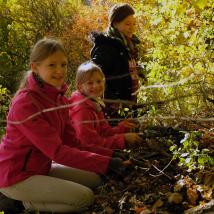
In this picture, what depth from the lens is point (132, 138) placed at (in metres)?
3.92

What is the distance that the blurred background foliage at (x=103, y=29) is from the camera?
4621mm

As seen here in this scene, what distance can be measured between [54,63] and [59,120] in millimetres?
481

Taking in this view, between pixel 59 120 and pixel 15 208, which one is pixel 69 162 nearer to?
pixel 59 120

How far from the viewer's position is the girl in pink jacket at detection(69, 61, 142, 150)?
3.90 m

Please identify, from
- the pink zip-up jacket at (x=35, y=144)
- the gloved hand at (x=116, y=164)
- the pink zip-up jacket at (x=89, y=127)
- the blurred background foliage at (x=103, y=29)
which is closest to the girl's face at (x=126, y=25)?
the blurred background foliage at (x=103, y=29)

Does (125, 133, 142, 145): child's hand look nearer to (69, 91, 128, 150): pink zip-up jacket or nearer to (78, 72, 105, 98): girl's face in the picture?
(69, 91, 128, 150): pink zip-up jacket

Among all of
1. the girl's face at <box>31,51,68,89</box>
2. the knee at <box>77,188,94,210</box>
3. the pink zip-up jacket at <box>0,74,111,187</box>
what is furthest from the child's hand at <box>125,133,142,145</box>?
the girl's face at <box>31,51,68,89</box>

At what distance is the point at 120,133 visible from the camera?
4219 millimetres

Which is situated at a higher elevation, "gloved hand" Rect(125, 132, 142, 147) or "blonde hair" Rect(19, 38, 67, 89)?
"blonde hair" Rect(19, 38, 67, 89)

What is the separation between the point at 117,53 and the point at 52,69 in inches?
57.7

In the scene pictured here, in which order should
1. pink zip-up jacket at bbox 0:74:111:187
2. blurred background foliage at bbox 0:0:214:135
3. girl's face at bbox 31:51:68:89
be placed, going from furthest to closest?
blurred background foliage at bbox 0:0:214:135
girl's face at bbox 31:51:68:89
pink zip-up jacket at bbox 0:74:111:187

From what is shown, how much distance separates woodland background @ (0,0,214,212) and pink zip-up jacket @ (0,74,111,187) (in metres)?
0.66

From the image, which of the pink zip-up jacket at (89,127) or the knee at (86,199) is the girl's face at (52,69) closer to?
the pink zip-up jacket at (89,127)

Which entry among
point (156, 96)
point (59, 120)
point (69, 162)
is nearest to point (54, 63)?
point (59, 120)
